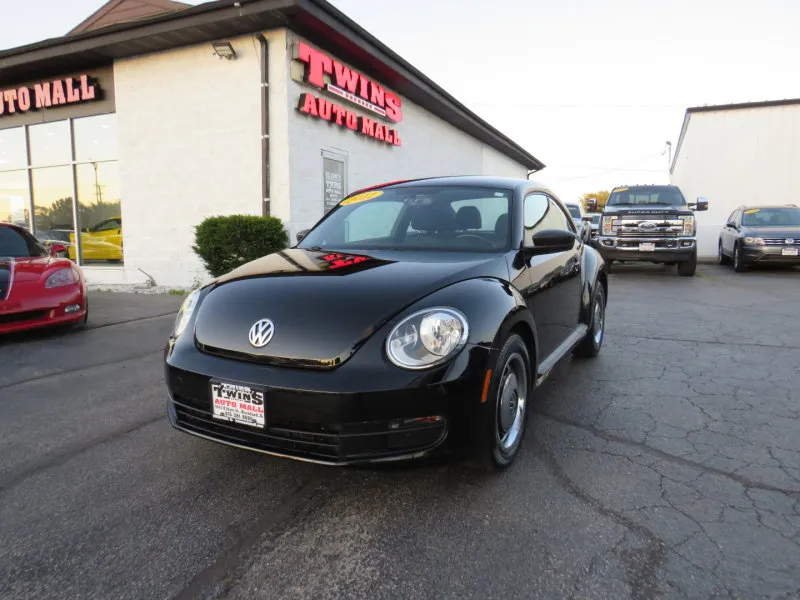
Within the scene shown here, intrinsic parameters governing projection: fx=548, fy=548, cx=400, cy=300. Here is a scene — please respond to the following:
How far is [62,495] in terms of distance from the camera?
2547 millimetres

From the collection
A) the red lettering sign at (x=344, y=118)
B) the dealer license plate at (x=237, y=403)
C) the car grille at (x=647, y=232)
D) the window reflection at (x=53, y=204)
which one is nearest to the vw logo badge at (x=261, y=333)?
the dealer license plate at (x=237, y=403)

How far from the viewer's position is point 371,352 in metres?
2.22

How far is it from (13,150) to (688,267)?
15.5 metres

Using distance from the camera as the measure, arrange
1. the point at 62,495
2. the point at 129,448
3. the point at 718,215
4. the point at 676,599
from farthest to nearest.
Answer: the point at 718,215, the point at 129,448, the point at 62,495, the point at 676,599

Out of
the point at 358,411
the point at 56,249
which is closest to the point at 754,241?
the point at 358,411

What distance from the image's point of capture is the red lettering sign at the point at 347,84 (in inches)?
384

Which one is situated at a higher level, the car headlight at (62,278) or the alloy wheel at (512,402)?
the car headlight at (62,278)

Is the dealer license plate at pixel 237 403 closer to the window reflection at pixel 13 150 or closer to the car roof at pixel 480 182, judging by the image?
the car roof at pixel 480 182

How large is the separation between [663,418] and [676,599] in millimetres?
1856

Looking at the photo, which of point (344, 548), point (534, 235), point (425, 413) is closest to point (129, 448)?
point (344, 548)

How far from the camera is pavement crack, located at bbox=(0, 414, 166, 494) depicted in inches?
107

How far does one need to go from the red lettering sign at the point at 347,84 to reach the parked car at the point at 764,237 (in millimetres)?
8509

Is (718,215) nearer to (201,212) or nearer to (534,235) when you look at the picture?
(201,212)

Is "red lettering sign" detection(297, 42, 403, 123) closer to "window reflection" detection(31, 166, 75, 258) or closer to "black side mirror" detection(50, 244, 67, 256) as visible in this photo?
"black side mirror" detection(50, 244, 67, 256)
